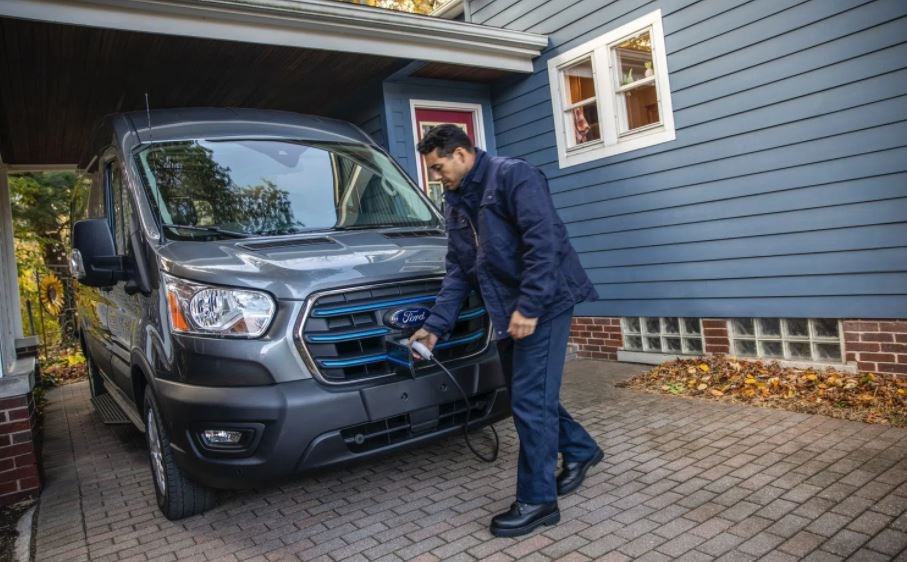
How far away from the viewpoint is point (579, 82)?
7.00 metres

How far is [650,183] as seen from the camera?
627 cm

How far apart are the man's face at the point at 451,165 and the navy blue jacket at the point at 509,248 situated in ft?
0.11

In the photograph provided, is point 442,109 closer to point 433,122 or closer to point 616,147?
point 433,122

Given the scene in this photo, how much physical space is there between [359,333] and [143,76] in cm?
446

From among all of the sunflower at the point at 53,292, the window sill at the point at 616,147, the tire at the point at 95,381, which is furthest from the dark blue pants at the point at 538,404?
the sunflower at the point at 53,292

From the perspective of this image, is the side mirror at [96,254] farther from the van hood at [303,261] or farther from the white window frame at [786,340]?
the white window frame at [786,340]

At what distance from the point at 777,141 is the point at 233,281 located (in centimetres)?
454

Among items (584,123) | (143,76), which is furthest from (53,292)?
(584,123)

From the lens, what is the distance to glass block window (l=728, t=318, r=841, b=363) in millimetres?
5215

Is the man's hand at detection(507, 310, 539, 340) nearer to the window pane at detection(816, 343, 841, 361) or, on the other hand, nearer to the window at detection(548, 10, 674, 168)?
the window pane at detection(816, 343, 841, 361)

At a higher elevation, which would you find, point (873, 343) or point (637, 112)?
point (637, 112)

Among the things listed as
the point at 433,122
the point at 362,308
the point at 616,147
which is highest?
the point at 433,122

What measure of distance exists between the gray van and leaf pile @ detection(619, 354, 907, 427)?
8.24 feet

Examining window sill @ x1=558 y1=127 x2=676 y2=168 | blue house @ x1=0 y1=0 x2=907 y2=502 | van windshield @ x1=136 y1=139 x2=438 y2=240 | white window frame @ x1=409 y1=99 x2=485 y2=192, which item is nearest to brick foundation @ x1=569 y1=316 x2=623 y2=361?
blue house @ x1=0 y1=0 x2=907 y2=502
